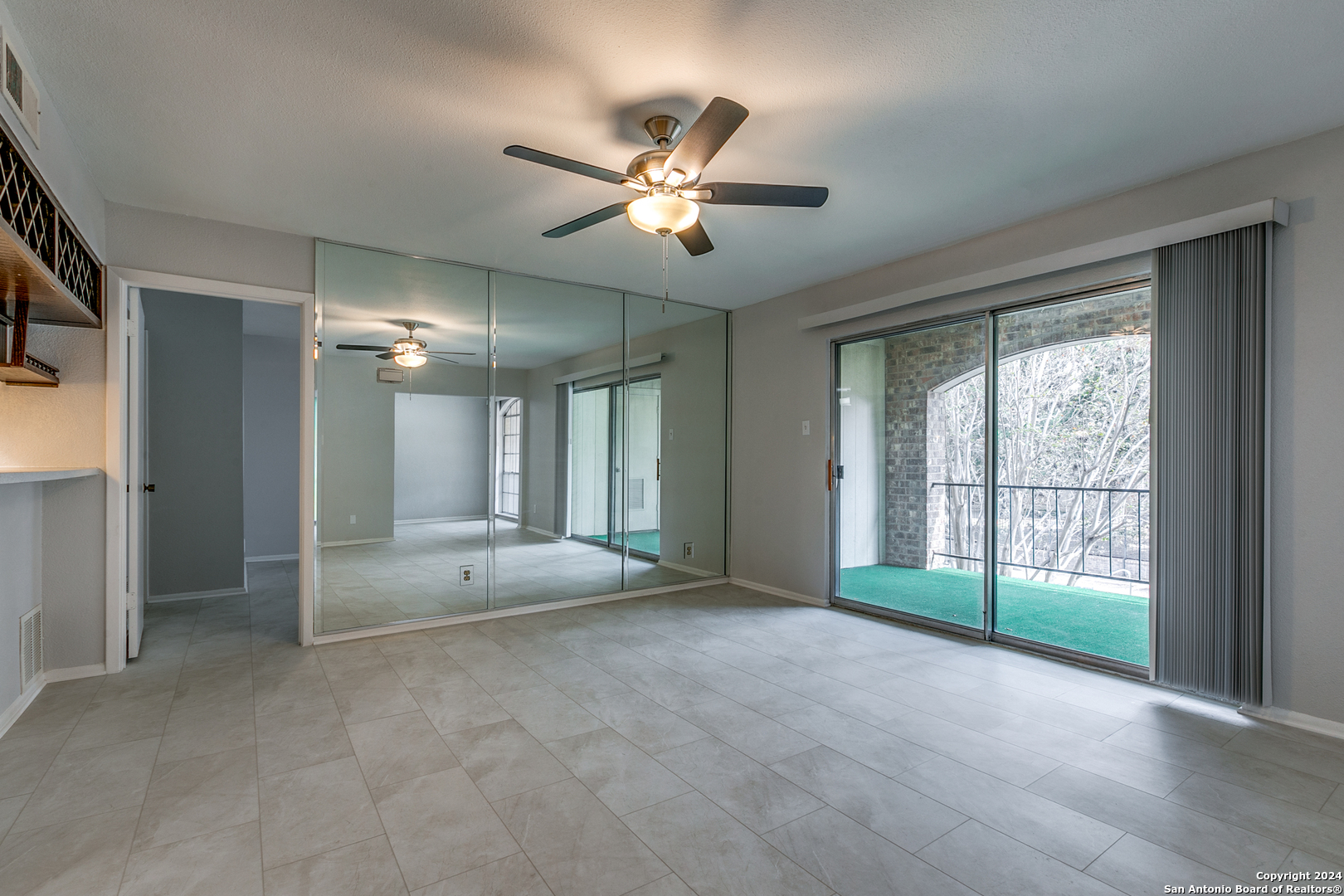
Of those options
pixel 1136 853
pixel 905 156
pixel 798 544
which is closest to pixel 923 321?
pixel 905 156

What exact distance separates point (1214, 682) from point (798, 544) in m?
2.76

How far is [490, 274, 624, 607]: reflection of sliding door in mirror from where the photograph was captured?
4.74 metres

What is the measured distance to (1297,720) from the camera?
8.95 feet

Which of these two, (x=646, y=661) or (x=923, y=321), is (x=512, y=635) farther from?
(x=923, y=321)

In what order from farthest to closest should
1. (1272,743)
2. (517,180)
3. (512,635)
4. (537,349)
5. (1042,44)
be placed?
(537,349) → (512,635) → (517,180) → (1272,743) → (1042,44)

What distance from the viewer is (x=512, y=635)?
13.5 feet

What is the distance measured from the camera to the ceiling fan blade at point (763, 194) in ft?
8.55

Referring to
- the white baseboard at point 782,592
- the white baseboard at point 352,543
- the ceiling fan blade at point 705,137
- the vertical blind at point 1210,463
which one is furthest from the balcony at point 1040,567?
the white baseboard at point 352,543

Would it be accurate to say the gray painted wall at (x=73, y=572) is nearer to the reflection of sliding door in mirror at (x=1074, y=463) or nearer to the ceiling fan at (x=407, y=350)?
the ceiling fan at (x=407, y=350)

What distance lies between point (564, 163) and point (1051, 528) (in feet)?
13.3

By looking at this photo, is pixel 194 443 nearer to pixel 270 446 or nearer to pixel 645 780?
pixel 270 446

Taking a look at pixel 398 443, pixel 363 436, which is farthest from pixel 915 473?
pixel 363 436

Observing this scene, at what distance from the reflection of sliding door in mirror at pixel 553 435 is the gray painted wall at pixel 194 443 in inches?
99.1

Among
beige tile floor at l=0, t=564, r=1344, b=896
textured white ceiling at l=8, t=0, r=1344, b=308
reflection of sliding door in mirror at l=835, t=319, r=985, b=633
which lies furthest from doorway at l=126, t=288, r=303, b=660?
reflection of sliding door in mirror at l=835, t=319, r=985, b=633
